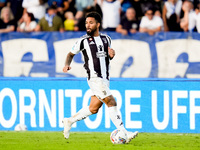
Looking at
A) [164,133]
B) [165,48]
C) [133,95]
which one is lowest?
[164,133]

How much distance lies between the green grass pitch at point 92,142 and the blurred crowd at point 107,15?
121 inches

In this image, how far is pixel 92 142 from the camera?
27.7 feet

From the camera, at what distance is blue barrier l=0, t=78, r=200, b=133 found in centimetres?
1050

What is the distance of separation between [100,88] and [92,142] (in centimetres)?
97

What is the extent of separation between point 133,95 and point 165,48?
58.6 inches

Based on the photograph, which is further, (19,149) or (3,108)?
(3,108)

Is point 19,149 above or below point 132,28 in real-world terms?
below

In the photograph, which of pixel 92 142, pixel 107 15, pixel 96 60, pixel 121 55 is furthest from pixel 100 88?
pixel 107 15

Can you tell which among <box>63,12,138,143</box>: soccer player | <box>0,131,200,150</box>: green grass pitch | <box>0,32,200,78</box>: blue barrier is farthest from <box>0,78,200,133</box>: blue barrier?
<box>63,12,138,143</box>: soccer player

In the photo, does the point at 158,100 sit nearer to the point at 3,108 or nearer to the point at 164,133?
the point at 164,133

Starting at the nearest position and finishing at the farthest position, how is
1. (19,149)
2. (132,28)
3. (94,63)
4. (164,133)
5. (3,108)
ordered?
(19,149), (94,63), (164,133), (3,108), (132,28)

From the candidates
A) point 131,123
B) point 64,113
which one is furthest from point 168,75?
point 64,113

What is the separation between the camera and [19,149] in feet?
24.6

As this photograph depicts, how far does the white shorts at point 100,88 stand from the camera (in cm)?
806
